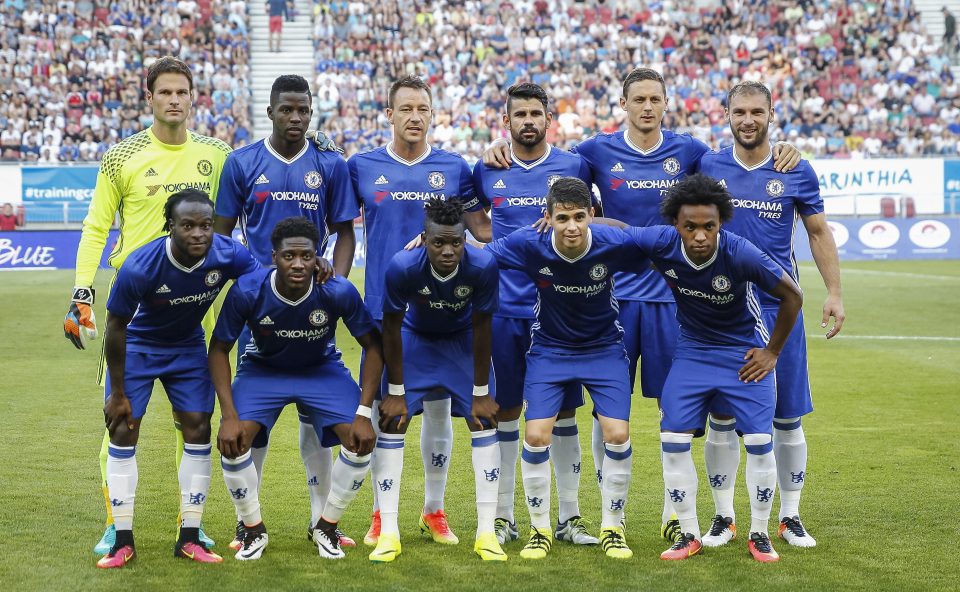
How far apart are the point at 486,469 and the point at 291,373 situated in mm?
1176

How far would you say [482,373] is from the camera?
6.16 meters

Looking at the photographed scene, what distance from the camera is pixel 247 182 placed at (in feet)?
21.4

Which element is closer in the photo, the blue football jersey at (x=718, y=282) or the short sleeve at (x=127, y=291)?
the short sleeve at (x=127, y=291)

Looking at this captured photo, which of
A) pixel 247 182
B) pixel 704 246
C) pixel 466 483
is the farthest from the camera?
pixel 466 483

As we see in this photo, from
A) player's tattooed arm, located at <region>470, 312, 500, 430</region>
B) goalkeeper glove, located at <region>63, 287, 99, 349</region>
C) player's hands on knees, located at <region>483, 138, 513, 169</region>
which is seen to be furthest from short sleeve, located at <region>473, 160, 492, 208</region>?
goalkeeper glove, located at <region>63, 287, 99, 349</region>

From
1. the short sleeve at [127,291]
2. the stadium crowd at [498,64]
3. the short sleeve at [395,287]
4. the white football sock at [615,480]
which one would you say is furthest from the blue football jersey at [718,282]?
the stadium crowd at [498,64]

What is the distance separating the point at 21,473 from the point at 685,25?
99.5ft

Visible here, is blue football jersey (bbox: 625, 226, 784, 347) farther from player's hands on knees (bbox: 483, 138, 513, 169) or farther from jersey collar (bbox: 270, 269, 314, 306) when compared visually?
jersey collar (bbox: 270, 269, 314, 306)

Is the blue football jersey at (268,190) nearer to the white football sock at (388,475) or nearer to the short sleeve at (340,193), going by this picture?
the short sleeve at (340,193)

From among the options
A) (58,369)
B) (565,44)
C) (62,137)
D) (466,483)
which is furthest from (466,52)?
(466,483)

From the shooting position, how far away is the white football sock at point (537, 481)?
6207 mm

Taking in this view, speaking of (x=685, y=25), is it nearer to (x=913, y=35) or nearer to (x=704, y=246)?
(x=913, y=35)

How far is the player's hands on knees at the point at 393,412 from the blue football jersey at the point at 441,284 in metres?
0.49

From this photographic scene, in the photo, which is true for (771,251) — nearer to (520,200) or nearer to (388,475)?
(520,200)
